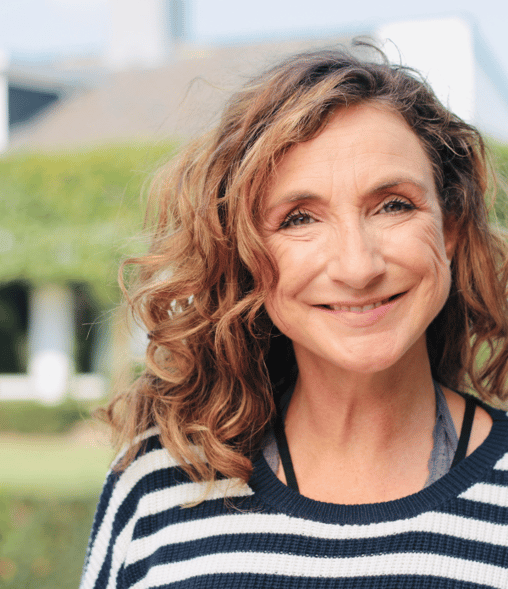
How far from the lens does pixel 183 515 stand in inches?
70.2

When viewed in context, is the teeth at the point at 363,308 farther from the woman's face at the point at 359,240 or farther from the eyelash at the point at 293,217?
the eyelash at the point at 293,217

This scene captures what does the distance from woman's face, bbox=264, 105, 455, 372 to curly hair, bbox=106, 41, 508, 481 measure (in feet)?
0.17

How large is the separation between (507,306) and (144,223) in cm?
109

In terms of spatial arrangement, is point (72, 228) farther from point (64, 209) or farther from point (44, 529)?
point (44, 529)

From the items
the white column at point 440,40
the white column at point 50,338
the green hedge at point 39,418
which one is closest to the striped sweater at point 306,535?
the white column at point 440,40

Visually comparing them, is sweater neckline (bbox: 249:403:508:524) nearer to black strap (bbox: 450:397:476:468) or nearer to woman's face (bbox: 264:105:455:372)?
black strap (bbox: 450:397:476:468)

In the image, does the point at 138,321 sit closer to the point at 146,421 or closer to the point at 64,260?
the point at 146,421

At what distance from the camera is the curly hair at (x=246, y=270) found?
5.44 ft

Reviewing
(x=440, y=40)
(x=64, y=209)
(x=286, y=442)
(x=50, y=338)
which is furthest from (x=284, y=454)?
(x=50, y=338)

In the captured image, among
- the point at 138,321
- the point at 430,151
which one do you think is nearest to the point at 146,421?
the point at 138,321

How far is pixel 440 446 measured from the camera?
1714 millimetres

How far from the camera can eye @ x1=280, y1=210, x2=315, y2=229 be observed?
162cm

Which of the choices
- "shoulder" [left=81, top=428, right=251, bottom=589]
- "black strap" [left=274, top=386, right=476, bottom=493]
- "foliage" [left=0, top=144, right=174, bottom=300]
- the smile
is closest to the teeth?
the smile

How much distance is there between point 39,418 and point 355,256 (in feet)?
40.4
